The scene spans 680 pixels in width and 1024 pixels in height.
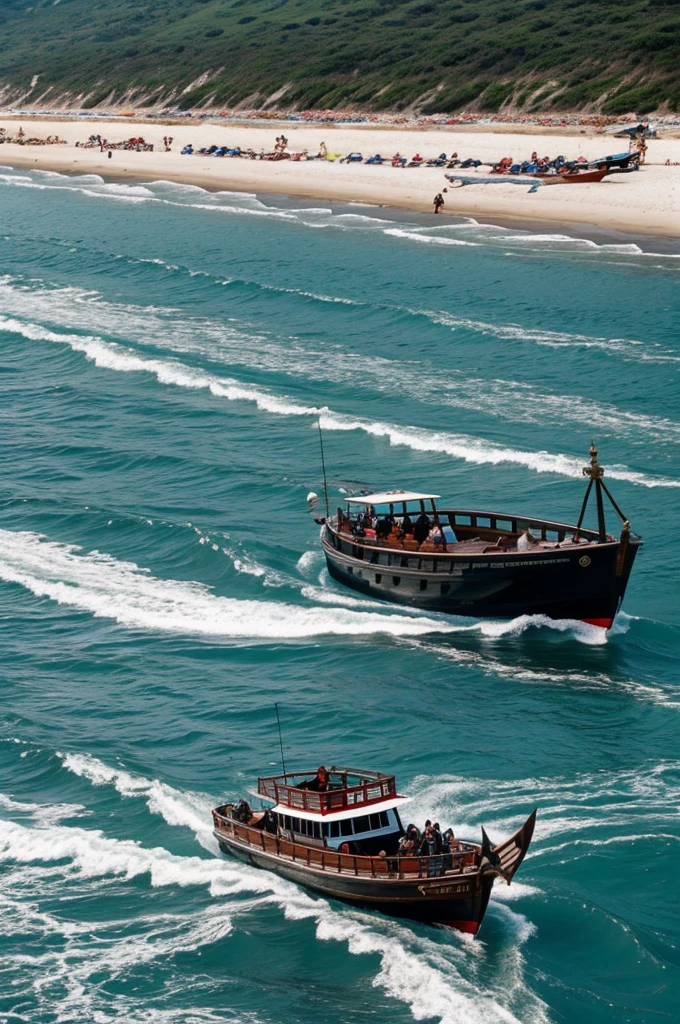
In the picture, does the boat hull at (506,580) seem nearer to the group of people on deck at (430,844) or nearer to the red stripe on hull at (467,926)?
the group of people on deck at (430,844)

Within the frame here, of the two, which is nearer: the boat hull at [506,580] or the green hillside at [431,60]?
the boat hull at [506,580]

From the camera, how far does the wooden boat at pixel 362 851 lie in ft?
85.2

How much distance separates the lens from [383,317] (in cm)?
7456

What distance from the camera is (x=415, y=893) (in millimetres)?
26406

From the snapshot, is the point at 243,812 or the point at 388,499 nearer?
the point at 243,812

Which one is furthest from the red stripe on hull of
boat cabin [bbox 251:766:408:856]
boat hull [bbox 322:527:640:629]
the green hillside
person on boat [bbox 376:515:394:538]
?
the green hillside

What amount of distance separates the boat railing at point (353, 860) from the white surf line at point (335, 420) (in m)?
25.0

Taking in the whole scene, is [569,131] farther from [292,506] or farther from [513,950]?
[513,950]

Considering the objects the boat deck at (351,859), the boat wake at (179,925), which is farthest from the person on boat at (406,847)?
the boat wake at (179,925)

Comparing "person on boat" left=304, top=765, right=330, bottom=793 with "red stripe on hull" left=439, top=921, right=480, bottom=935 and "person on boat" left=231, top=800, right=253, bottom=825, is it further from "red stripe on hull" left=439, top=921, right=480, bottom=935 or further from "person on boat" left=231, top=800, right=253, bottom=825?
"red stripe on hull" left=439, top=921, right=480, bottom=935

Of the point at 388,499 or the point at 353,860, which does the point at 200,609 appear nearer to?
the point at 388,499

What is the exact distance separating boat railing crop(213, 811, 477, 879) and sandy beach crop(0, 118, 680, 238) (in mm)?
62814

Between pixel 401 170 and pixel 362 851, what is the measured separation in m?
91.4

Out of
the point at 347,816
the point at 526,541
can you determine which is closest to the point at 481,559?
the point at 526,541
